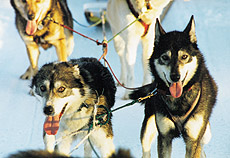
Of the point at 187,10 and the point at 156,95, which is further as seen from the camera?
the point at 187,10

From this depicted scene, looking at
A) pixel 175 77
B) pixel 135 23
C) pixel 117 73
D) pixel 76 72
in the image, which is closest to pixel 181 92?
pixel 175 77

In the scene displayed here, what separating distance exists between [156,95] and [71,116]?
61 cm

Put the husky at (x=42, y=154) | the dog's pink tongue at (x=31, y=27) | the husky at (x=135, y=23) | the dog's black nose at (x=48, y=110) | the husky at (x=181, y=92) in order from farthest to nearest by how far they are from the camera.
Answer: the dog's pink tongue at (x=31, y=27)
the husky at (x=135, y=23)
the husky at (x=181, y=92)
the dog's black nose at (x=48, y=110)
the husky at (x=42, y=154)

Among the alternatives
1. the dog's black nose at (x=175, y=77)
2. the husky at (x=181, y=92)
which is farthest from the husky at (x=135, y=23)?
the dog's black nose at (x=175, y=77)

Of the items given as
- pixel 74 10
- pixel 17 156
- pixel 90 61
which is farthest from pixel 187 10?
pixel 17 156

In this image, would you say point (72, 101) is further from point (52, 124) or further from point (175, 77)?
point (175, 77)

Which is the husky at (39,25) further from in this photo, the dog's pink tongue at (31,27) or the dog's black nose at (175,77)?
the dog's black nose at (175,77)

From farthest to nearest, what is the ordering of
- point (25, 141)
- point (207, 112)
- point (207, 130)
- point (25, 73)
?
point (25, 73) → point (25, 141) → point (207, 130) → point (207, 112)

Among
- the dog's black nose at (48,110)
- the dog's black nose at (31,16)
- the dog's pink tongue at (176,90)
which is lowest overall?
the dog's black nose at (48,110)

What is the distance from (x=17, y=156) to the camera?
163cm

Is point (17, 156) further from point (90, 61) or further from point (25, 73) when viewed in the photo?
point (25, 73)

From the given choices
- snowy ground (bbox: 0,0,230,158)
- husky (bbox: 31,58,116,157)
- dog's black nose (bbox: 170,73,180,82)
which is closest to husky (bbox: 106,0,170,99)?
snowy ground (bbox: 0,0,230,158)

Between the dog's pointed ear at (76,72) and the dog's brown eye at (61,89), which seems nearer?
the dog's brown eye at (61,89)

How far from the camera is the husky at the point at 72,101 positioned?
2.52 metres
